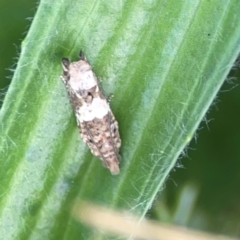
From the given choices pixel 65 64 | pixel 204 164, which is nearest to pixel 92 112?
pixel 65 64

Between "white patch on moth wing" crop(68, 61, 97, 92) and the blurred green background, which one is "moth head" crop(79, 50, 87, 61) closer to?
"white patch on moth wing" crop(68, 61, 97, 92)

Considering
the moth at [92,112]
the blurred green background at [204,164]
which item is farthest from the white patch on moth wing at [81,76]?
the blurred green background at [204,164]

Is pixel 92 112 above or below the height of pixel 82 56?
below

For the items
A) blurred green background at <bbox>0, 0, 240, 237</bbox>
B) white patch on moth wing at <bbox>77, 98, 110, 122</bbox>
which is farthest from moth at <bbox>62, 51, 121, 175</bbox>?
blurred green background at <bbox>0, 0, 240, 237</bbox>

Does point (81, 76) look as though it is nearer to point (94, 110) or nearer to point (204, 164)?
point (94, 110)

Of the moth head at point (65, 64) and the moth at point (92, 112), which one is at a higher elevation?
the moth head at point (65, 64)

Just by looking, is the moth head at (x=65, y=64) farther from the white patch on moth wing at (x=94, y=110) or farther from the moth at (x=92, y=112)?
the white patch on moth wing at (x=94, y=110)
